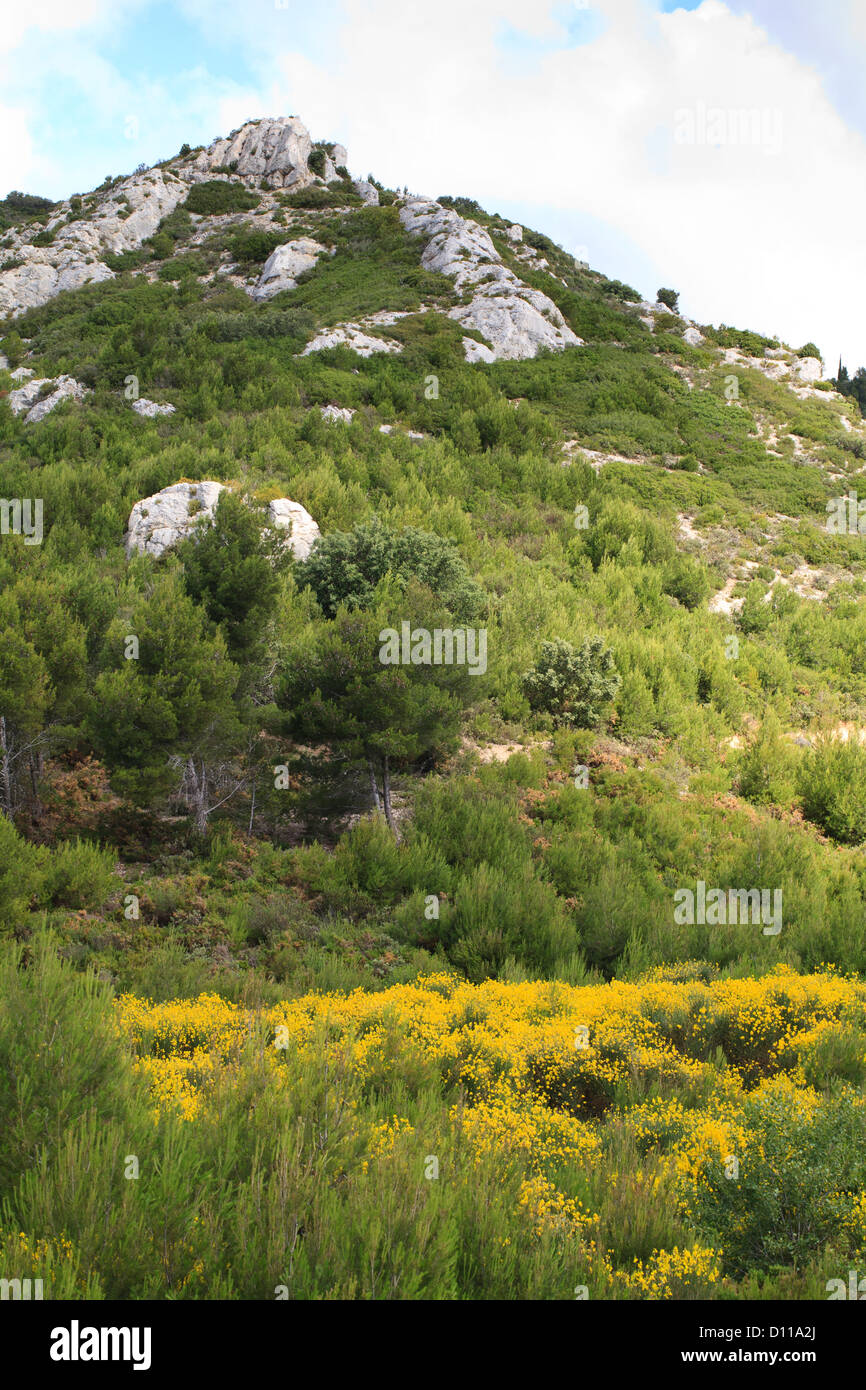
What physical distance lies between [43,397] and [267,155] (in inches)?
1545

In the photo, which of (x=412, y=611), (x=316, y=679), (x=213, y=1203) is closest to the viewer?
(x=213, y=1203)

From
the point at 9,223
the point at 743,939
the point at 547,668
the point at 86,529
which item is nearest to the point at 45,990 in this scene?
the point at 743,939

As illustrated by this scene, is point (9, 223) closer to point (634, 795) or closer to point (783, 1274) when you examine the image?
point (634, 795)

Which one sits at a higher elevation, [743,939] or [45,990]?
[45,990]

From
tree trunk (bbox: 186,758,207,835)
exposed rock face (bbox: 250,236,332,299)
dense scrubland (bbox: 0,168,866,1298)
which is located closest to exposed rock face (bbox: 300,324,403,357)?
dense scrubland (bbox: 0,168,866,1298)

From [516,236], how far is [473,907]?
163 ft

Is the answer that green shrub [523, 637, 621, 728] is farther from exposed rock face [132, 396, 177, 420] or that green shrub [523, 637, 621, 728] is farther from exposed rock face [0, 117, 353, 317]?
exposed rock face [0, 117, 353, 317]

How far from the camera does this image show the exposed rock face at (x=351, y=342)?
30938 mm

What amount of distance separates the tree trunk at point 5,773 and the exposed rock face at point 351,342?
25280 millimetres

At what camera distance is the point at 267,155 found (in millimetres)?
53594

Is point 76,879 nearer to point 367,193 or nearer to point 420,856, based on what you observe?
point 420,856

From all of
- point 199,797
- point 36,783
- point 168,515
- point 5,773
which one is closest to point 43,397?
point 168,515

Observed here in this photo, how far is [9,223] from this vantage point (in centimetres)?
4919

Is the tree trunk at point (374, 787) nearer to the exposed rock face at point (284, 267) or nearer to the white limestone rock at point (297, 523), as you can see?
the white limestone rock at point (297, 523)
